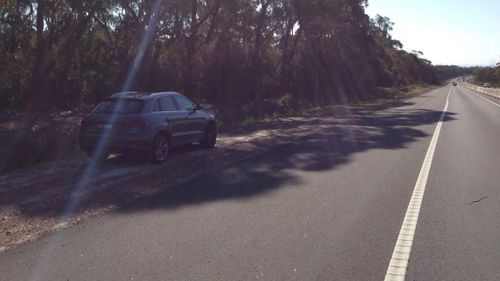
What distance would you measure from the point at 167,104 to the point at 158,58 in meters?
21.3

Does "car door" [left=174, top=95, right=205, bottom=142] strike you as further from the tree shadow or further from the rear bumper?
the rear bumper

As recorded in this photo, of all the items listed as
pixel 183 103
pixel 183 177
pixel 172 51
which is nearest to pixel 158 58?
pixel 172 51

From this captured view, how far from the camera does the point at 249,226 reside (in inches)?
284

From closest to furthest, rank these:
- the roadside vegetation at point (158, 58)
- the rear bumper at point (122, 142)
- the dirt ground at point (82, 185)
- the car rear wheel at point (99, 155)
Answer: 1. the dirt ground at point (82, 185)
2. the rear bumper at point (122, 142)
3. the car rear wheel at point (99, 155)
4. the roadside vegetation at point (158, 58)

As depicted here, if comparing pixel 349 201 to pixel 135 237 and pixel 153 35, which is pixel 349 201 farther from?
pixel 153 35

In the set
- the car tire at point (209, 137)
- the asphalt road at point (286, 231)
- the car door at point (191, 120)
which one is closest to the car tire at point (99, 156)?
the car door at point (191, 120)

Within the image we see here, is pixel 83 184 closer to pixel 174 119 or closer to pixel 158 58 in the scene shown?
pixel 174 119

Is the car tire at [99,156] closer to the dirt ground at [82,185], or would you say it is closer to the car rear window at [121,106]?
the dirt ground at [82,185]

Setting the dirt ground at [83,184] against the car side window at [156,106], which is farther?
the car side window at [156,106]

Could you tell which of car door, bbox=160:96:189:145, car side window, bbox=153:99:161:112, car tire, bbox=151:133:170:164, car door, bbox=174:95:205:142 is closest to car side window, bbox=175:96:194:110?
car door, bbox=174:95:205:142

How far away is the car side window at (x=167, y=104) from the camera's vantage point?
1311cm

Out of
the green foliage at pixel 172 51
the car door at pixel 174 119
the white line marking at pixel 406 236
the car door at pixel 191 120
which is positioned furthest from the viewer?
the green foliage at pixel 172 51

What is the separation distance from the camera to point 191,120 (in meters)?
14.2

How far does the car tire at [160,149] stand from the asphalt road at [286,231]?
1885 millimetres
